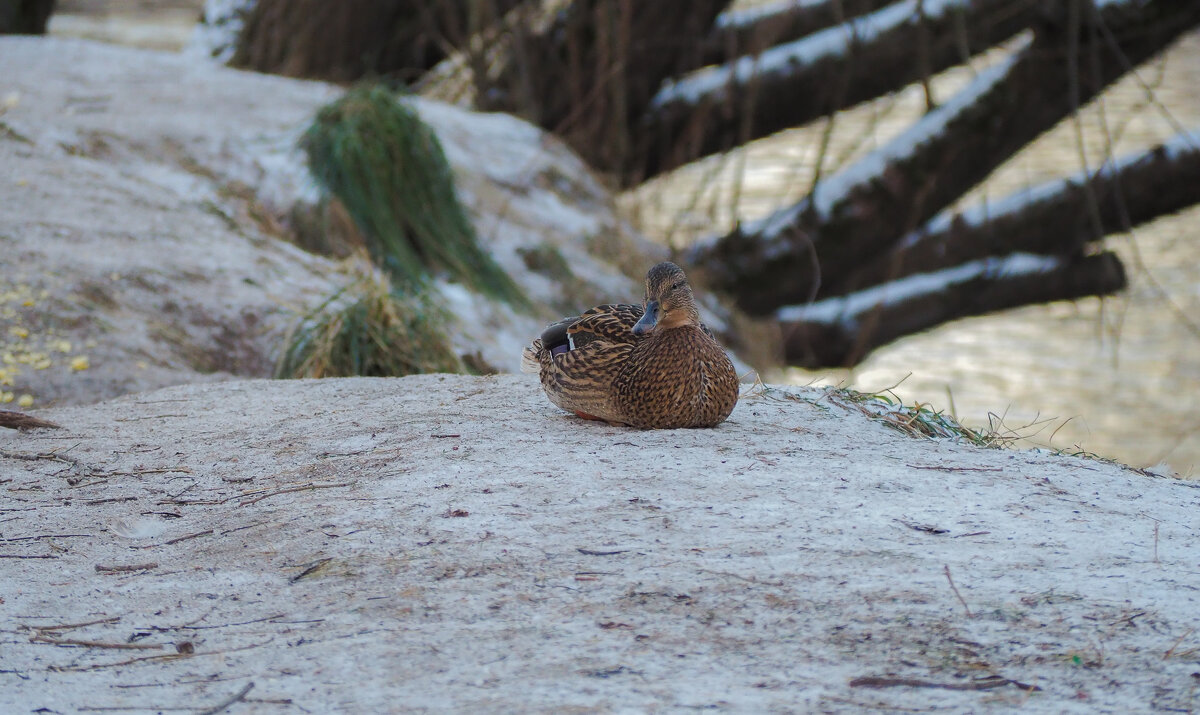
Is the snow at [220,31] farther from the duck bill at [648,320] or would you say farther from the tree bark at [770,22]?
the duck bill at [648,320]

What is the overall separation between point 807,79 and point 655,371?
575 centimetres

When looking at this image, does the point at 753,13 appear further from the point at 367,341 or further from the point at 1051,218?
the point at 367,341

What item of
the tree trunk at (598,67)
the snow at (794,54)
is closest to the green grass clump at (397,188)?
the tree trunk at (598,67)

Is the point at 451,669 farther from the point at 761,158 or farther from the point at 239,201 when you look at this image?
the point at 761,158

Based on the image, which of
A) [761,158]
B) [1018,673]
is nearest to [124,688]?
[1018,673]

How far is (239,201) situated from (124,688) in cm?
488

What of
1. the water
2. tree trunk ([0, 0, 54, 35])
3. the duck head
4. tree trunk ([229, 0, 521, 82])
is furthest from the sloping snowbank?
the duck head

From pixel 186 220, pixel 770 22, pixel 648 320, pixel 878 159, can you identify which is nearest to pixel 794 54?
pixel 770 22

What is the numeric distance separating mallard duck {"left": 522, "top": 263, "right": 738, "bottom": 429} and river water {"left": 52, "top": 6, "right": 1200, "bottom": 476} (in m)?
3.68

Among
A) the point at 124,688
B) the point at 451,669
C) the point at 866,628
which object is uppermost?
the point at 866,628

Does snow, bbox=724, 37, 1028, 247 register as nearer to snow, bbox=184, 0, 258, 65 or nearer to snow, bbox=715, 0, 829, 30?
snow, bbox=715, 0, 829, 30

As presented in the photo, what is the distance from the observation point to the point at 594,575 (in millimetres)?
2529

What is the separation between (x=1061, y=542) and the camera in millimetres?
2703

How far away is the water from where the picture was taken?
8.07 m
